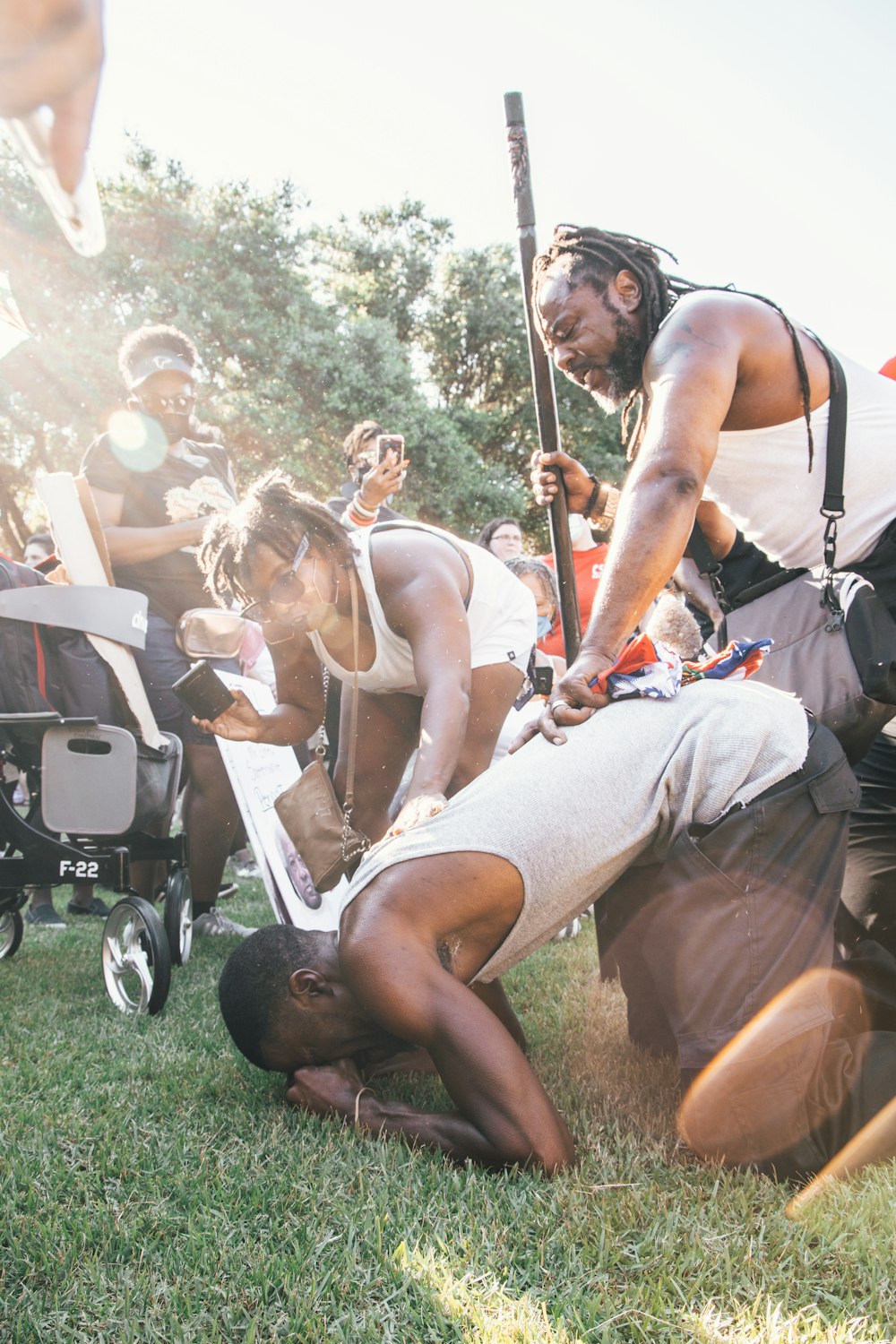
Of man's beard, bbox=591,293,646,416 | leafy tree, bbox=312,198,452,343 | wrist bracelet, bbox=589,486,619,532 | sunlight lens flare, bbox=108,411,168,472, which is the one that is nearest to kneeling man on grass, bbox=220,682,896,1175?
man's beard, bbox=591,293,646,416

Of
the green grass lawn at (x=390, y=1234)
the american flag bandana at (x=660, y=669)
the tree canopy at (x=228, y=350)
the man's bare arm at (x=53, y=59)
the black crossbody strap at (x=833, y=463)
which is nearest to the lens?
the man's bare arm at (x=53, y=59)

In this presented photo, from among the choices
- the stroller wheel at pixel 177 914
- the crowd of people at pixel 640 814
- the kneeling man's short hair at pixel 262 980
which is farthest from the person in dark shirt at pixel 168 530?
the kneeling man's short hair at pixel 262 980

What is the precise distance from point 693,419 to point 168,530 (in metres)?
3.01

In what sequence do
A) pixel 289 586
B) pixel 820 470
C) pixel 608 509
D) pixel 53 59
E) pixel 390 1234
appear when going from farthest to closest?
pixel 608 509, pixel 289 586, pixel 820 470, pixel 390 1234, pixel 53 59

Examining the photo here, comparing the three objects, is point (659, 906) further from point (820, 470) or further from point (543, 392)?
point (543, 392)

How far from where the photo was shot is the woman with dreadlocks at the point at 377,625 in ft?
9.45

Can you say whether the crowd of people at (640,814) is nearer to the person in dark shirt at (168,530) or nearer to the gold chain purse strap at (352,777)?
the gold chain purse strap at (352,777)

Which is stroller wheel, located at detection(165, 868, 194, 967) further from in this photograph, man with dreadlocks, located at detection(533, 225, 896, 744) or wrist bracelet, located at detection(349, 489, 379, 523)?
man with dreadlocks, located at detection(533, 225, 896, 744)

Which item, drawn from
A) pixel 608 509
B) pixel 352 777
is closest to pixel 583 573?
pixel 608 509

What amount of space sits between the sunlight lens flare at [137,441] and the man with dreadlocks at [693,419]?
8.32 feet

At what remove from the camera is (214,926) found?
4.59 metres

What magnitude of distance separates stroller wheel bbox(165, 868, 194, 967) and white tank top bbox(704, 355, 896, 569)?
2.65 metres

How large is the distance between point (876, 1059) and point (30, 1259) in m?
1.74

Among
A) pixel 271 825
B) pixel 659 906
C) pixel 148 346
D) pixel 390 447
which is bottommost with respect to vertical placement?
pixel 271 825
